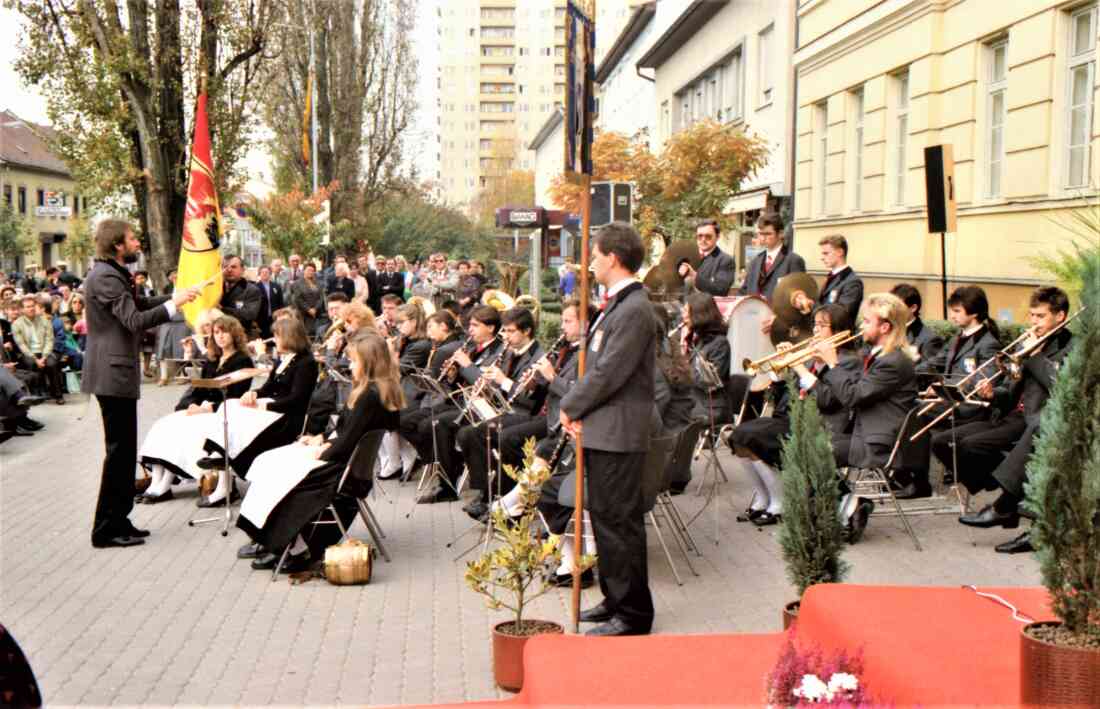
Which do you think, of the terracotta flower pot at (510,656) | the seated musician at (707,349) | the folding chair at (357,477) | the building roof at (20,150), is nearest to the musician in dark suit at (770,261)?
the seated musician at (707,349)

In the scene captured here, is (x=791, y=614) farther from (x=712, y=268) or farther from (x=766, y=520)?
(x=712, y=268)

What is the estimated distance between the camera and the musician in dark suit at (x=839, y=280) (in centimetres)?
1089

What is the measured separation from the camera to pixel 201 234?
15.6 meters

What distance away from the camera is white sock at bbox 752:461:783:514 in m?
9.23

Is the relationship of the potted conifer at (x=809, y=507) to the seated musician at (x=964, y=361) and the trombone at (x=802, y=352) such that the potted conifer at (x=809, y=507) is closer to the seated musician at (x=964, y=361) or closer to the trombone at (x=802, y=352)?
the trombone at (x=802, y=352)

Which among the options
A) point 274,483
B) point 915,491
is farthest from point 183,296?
point 915,491

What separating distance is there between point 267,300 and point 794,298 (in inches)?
462

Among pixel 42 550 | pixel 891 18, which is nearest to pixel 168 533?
pixel 42 550

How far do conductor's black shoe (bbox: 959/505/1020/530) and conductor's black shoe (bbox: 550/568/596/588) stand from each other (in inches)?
117

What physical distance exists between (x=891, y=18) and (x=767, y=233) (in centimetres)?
836

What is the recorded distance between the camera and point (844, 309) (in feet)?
29.4

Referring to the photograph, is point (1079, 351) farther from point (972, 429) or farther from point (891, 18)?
Answer: point (891, 18)

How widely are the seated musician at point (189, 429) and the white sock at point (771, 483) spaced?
4589mm

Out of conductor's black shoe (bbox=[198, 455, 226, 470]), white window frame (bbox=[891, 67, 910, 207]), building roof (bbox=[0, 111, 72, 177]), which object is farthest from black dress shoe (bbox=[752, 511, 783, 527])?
building roof (bbox=[0, 111, 72, 177])
